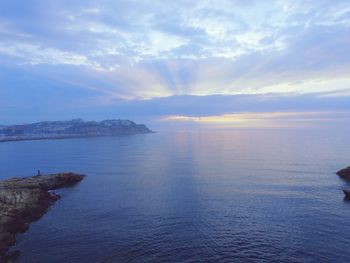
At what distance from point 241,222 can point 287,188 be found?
3509cm

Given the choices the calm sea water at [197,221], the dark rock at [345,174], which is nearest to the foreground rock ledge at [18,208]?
the calm sea water at [197,221]

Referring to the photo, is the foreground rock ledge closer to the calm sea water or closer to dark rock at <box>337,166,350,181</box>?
the calm sea water

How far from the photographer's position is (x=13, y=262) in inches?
1892

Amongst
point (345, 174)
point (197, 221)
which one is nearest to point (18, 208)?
point (197, 221)

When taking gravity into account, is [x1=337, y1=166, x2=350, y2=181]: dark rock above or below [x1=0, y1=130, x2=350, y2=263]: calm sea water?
above

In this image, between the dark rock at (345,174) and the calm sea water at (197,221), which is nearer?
the calm sea water at (197,221)

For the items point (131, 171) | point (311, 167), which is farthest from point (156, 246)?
point (311, 167)

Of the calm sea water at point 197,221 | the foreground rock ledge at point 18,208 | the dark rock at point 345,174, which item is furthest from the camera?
the dark rock at point 345,174

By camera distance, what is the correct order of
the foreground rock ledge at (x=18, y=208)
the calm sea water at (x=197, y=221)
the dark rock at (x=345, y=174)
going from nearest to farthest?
the calm sea water at (x=197, y=221), the foreground rock ledge at (x=18, y=208), the dark rock at (x=345, y=174)

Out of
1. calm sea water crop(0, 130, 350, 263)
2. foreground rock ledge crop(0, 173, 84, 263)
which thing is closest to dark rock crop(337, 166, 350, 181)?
calm sea water crop(0, 130, 350, 263)

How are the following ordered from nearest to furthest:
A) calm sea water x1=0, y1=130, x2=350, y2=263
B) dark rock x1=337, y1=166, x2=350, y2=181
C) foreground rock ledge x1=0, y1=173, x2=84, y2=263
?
calm sea water x1=0, y1=130, x2=350, y2=263 → foreground rock ledge x1=0, y1=173, x2=84, y2=263 → dark rock x1=337, y1=166, x2=350, y2=181

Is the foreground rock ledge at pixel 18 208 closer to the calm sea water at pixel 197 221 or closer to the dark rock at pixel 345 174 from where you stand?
the calm sea water at pixel 197 221

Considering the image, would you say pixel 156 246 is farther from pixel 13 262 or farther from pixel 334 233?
pixel 334 233

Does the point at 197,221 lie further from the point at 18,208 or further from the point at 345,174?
the point at 345,174
